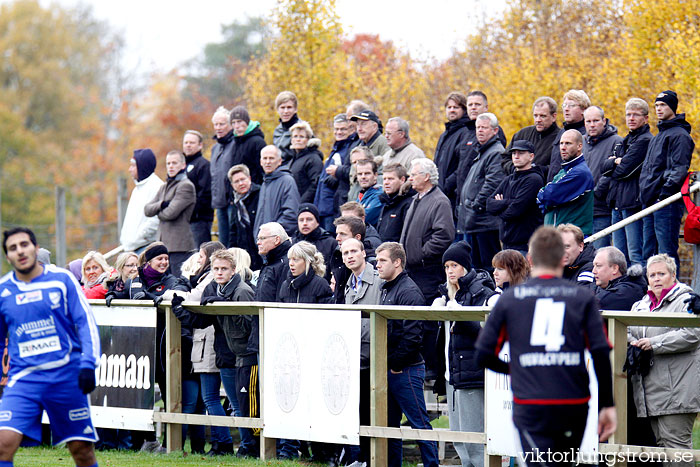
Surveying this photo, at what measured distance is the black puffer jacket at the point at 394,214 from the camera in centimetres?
1206

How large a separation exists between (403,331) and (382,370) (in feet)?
1.35

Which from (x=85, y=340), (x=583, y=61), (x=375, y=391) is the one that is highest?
(x=583, y=61)

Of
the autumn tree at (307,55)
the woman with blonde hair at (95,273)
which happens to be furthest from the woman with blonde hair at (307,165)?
the autumn tree at (307,55)

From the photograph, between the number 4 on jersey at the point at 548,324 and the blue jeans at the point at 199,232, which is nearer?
the number 4 on jersey at the point at 548,324

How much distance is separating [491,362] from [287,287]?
179 inches

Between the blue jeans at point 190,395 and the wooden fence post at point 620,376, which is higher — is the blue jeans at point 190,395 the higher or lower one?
the lower one

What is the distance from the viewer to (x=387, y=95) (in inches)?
1388

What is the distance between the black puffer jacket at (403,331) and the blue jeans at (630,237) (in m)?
3.41

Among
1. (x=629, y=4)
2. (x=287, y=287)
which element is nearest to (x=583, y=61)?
(x=629, y=4)

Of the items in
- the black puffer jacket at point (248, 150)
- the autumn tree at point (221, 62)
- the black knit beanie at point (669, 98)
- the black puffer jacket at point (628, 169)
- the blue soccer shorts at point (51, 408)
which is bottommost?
the blue soccer shorts at point (51, 408)

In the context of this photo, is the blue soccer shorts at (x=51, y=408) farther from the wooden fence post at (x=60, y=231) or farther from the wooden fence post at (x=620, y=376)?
the wooden fence post at (x=60, y=231)

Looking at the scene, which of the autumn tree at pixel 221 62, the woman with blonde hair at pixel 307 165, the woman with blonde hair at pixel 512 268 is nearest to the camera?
the woman with blonde hair at pixel 512 268

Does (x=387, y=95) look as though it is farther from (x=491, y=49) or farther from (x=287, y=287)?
(x=287, y=287)

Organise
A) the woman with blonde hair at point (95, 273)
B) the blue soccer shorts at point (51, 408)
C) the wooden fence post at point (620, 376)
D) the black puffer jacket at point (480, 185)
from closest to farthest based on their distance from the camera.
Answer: the blue soccer shorts at point (51, 408)
the wooden fence post at point (620, 376)
the black puffer jacket at point (480, 185)
the woman with blonde hair at point (95, 273)
